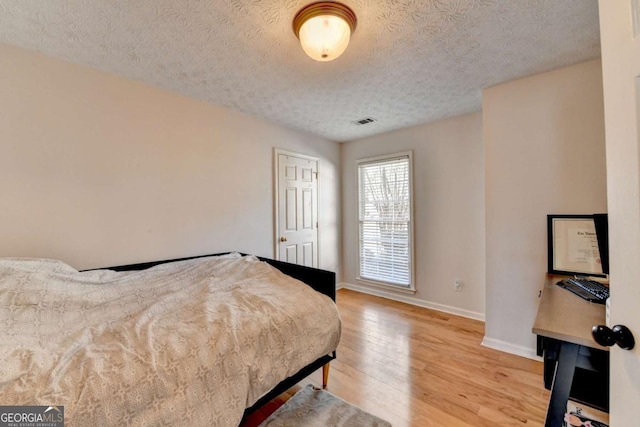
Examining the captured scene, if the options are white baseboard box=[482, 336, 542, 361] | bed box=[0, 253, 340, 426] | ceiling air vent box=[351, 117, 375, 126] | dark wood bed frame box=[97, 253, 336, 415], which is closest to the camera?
bed box=[0, 253, 340, 426]

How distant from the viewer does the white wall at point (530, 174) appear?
201cm

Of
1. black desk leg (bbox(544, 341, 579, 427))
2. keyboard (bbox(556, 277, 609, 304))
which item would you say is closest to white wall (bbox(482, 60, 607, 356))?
keyboard (bbox(556, 277, 609, 304))

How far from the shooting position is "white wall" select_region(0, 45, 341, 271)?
1.80 meters

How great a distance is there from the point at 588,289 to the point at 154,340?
2380 millimetres

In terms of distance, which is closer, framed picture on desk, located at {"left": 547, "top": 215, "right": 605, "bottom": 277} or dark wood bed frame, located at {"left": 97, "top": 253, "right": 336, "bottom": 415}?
dark wood bed frame, located at {"left": 97, "top": 253, "right": 336, "bottom": 415}

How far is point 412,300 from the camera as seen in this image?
11.7ft

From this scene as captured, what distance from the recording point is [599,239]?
1.27 meters

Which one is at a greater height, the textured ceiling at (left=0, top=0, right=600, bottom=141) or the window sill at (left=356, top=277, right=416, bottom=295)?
the textured ceiling at (left=0, top=0, right=600, bottom=141)

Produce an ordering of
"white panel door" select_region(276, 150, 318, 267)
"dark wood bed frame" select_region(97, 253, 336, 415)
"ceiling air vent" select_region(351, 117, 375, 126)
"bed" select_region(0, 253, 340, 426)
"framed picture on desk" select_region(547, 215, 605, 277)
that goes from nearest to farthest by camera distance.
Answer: "bed" select_region(0, 253, 340, 426)
"dark wood bed frame" select_region(97, 253, 336, 415)
"framed picture on desk" select_region(547, 215, 605, 277)
"ceiling air vent" select_region(351, 117, 375, 126)
"white panel door" select_region(276, 150, 318, 267)

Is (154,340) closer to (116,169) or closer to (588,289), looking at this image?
(116,169)

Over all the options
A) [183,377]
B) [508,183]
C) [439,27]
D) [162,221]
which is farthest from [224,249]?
[508,183]

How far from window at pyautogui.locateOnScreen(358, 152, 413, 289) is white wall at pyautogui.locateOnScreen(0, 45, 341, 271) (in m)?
1.65

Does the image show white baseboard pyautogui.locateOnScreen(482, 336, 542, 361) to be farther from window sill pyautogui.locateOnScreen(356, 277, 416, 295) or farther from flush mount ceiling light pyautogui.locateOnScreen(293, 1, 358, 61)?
flush mount ceiling light pyautogui.locateOnScreen(293, 1, 358, 61)

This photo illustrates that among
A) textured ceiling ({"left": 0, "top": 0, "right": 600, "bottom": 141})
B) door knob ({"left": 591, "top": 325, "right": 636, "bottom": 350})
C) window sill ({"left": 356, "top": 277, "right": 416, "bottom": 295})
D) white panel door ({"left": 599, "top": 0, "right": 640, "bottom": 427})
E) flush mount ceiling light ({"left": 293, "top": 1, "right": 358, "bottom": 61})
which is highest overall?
textured ceiling ({"left": 0, "top": 0, "right": 600, "bottom": 141})
